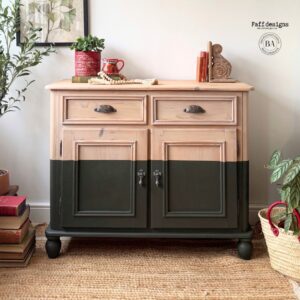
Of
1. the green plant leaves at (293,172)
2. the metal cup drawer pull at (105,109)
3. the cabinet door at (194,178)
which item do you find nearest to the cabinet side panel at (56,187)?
the metal cup drawer pull at (105,109)

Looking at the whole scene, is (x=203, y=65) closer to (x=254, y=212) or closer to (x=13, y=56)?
(x=254, y=212)

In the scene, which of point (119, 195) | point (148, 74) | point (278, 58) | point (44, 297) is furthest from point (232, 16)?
point (44, 297)

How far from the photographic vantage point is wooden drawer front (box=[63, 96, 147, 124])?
197 centimetres

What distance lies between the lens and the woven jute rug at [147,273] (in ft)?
5.68

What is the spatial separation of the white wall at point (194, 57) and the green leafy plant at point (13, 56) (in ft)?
0.22

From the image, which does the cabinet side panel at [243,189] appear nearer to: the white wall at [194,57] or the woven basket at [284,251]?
the woven basket at [284,251]

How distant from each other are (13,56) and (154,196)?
1197 mm

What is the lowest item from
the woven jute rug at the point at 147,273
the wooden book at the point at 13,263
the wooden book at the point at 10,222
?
the woven jute rug at the point at 147,273

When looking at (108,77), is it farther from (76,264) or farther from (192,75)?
(76,264)

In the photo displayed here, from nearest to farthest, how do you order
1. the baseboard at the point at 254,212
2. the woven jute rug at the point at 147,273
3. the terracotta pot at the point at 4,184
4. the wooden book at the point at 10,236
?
the woven jute rug at the point at 147,273, the wooden book at the point at 10,236, the terracotta pot at the point at 4,184, the baseboard at the point at 254,212

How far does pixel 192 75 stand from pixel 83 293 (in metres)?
1.35

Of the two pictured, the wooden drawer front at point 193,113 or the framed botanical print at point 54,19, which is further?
the framed botanical print at point 54,19

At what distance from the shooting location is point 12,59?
2441mm

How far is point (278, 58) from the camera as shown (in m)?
2.42
